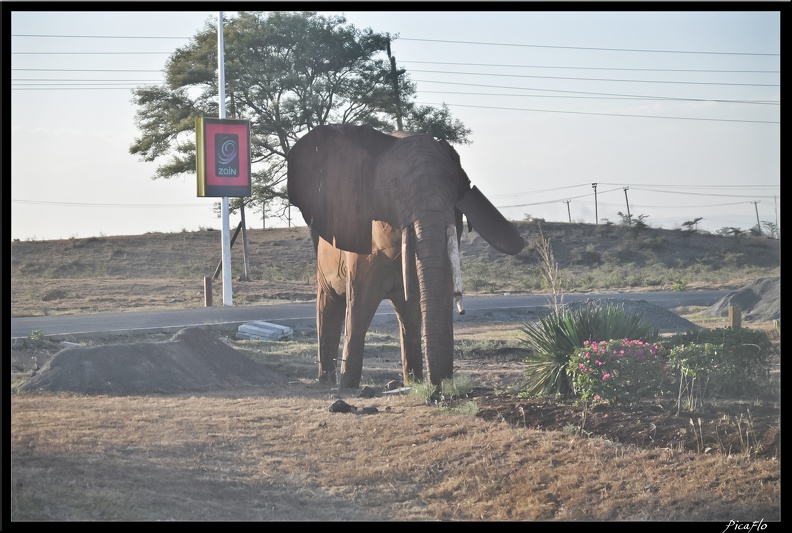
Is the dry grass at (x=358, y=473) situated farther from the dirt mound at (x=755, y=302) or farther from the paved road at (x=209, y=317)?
the dirt mound at (x=755, y=302)

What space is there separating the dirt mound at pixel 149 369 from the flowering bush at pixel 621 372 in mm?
4847

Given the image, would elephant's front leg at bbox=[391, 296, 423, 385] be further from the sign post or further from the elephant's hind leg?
the sign post

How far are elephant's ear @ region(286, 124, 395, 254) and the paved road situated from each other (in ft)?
26.3

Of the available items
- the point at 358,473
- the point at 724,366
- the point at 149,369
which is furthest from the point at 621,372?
the point at 149,369

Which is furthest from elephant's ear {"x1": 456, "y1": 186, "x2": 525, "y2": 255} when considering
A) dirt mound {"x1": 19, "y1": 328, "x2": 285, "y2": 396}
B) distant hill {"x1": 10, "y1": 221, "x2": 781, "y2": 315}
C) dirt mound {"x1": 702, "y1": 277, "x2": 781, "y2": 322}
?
distant hill {"x1": 10, "y1": 221, "x2": 781, "y2": 315}

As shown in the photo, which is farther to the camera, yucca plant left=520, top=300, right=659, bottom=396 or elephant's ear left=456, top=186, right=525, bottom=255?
elephant's ear left=456, top=186, right=525, bottom=255

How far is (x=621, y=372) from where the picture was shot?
8.58 m

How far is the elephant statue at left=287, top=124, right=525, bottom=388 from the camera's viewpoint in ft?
29.6

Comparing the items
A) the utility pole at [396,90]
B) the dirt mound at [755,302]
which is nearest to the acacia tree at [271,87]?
the utility pole at [396,90]

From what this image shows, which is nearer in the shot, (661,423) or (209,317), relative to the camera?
(661,423)

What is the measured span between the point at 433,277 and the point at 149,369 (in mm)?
4269

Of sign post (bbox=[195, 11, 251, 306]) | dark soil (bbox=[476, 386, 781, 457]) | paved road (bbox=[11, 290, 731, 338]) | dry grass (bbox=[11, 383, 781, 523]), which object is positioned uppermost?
sign post (bbox=[195, 11, 251, 306])

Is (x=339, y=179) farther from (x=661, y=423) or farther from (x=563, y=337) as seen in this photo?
(x=661, y=423)
